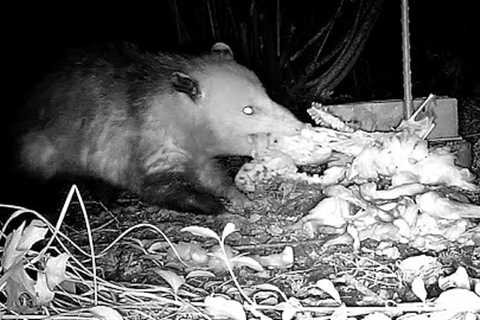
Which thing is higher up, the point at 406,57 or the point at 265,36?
the point at 406,57

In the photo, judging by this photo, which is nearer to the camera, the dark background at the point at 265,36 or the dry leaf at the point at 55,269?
the dry leaf at the point at 55,269

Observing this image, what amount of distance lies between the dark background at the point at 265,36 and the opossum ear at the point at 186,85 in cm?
30

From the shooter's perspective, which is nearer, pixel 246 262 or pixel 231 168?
pixel 246 262

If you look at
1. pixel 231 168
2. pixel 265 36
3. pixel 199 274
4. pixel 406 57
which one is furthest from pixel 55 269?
pixel 265 36

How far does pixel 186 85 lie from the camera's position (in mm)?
1497

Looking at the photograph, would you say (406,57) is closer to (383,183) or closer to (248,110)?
(383,183)

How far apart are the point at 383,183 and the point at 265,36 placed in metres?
1.77

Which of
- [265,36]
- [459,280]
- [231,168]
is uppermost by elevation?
[459,280]

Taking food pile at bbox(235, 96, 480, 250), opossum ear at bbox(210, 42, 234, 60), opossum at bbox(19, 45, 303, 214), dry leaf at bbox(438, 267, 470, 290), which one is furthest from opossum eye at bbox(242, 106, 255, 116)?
dry leaf at bbox(438, 267, 470, 290)

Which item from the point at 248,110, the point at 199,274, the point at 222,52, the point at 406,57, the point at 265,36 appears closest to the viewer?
the point at 199,274

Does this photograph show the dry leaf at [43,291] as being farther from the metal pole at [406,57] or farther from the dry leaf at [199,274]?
the metal pole at [406,57]

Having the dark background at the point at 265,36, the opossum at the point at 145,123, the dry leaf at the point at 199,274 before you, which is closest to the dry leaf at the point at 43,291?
the dry leaf at the point at 199,274

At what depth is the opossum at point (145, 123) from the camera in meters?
1.48

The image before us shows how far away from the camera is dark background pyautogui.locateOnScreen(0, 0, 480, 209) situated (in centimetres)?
217
